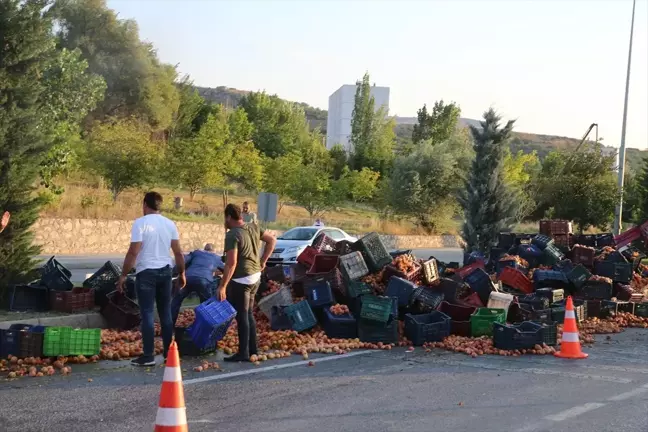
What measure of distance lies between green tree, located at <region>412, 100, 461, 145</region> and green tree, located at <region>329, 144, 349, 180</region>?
8653 mm

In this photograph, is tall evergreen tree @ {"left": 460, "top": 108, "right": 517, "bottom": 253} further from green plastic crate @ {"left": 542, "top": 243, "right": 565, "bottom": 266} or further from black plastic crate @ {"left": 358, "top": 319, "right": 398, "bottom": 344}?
black plastic crate @ {"left": 358, "top": 319, "right": 398, "bottom": 344}

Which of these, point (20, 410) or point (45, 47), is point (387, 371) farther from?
point (45, 47)

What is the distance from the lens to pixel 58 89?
Result: 33.1m

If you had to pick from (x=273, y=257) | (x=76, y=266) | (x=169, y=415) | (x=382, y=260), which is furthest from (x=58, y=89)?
(x=169, y=415)

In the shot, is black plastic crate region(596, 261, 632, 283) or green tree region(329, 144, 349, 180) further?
green tree region(329, 144, 349, 180)

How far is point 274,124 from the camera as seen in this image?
75.3 meters

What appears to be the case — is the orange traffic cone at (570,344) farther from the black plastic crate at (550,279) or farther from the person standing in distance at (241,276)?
the black plastic crate at (550,279)

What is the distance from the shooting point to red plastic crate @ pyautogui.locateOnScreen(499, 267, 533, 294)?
1501 cm

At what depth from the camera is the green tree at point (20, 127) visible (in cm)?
1200

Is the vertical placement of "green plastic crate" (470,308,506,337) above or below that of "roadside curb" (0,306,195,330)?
above

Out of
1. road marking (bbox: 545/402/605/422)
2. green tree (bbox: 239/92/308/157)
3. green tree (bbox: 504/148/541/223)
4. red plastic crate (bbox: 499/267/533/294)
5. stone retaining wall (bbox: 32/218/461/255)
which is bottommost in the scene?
stone retaining wall (bbox: 32/218/461/255)

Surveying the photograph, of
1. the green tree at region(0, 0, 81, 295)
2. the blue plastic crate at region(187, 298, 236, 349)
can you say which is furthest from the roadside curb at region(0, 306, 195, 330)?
the blue plastic crate at region(187, 298, 236, 349)

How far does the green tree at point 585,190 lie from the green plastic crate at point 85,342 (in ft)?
Result: 112

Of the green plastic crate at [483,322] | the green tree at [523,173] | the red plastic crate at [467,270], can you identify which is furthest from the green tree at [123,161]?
the green plastic crate at [483,322]
